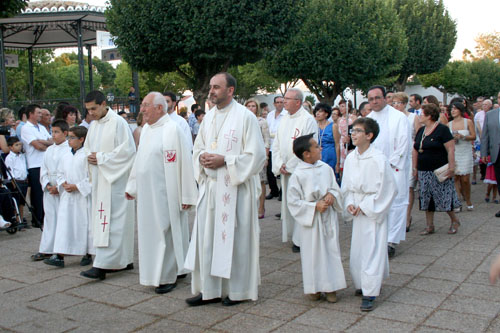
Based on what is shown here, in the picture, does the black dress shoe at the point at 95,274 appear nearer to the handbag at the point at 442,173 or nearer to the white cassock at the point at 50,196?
the white cassock at the point at 50,196

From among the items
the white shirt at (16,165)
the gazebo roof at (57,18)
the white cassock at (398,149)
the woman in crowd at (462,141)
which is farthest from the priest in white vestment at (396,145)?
the gazebo roof at (57,18)

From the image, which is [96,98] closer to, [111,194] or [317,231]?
[111,194]

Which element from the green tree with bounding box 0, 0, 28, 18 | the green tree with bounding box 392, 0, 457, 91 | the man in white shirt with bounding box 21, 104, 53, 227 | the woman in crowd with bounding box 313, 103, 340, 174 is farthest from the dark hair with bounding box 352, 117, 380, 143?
the green tree with bounding box 392, 0, 457, 91

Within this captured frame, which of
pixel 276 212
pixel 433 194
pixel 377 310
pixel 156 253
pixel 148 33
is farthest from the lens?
pixel 148 33

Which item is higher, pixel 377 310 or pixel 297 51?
pixel 297 51

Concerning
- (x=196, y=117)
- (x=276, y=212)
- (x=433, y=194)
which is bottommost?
(x=276, y=212)

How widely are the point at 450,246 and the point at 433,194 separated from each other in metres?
0.95

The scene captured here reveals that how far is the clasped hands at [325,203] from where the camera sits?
4.88 m

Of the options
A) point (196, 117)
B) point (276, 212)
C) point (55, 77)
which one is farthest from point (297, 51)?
point (55, 77)

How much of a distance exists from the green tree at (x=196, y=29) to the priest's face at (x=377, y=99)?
11606 mm

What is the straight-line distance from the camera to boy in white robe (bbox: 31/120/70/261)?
7043 millimetres

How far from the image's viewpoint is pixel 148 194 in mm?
5578

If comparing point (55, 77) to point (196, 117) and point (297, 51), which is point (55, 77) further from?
point (196, 117)

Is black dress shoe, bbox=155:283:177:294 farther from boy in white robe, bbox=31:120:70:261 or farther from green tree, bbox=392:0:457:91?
green tree, bbox=392:0:457:91
